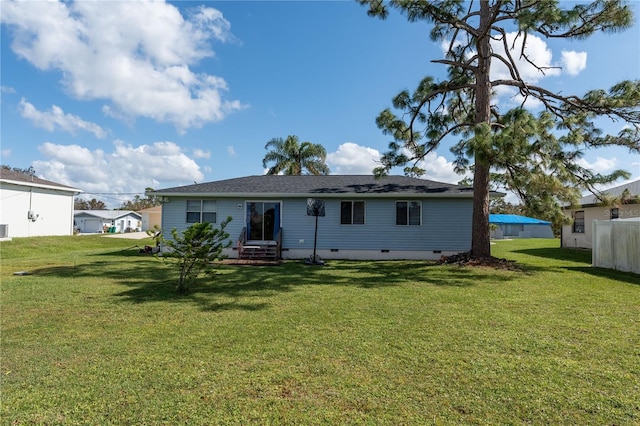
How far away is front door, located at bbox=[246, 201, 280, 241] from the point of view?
14.1 m

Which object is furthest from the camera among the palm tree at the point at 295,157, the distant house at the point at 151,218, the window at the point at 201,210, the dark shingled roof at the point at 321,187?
the distant house at the point at 151,218

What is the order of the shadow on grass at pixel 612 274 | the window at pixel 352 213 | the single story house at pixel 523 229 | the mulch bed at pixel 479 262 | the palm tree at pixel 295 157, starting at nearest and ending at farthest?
the shadow on grass at pixel 612 274 → the mulch bed at pixel 479 262 → the window at pixel 352 213 → the palm tree at pixel 295 157 → the single story house at pixel 523 229

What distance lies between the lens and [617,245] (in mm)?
10922

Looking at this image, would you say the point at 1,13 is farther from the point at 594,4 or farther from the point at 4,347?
the point at 594,4

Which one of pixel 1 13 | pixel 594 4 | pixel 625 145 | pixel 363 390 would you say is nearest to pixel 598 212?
pixel 625 145

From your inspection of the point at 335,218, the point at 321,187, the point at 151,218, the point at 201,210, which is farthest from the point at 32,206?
the point at 151,218

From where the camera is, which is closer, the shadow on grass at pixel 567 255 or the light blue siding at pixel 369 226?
the light blue siding at pixel 369 226

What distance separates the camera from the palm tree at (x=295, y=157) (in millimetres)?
27703

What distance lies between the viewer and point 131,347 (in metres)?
4.07

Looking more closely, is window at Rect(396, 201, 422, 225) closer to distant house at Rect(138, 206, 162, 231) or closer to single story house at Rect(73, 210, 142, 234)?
distant house at Rect(138, 206, 162, 231)

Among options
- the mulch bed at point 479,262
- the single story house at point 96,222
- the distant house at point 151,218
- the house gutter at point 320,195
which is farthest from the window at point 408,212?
the single story house at point 96,222

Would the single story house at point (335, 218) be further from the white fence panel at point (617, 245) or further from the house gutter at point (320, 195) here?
the white fence panel at point (617, 245)

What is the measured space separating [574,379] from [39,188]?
27.0 metres

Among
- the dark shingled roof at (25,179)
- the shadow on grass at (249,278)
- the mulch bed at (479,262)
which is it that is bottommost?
the shadow on grass at (249,278)
